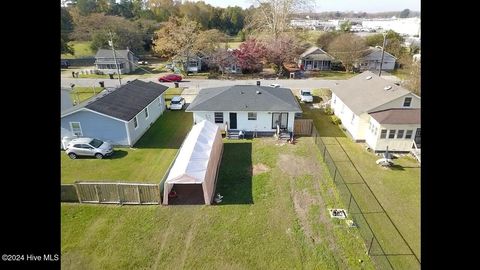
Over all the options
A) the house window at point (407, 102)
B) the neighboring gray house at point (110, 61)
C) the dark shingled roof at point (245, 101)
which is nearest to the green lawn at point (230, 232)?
the dark shingled roof at point (245, 101)

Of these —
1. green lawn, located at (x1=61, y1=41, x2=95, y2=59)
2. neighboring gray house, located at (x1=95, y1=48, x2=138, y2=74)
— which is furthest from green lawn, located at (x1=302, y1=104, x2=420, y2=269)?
green lawn, located at (x1=61, y1=41, x2=95, y2=59)

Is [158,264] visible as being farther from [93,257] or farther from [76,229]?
[76,229]

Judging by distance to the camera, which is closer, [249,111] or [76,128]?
[76,128]

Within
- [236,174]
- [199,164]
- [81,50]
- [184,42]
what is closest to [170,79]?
[184,42]

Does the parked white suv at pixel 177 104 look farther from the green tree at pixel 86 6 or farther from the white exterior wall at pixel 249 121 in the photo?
the green tree at pixel 86 6

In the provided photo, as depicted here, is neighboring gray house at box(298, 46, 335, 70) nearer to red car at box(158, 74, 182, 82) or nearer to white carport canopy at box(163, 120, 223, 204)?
red car at box(158, 74, 182, 82)

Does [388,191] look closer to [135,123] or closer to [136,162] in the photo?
[136,162]
